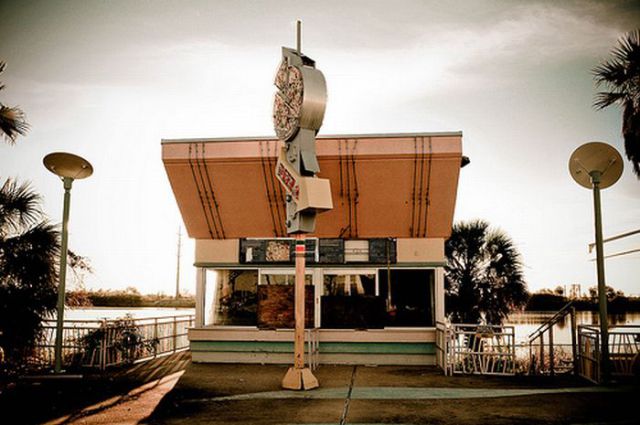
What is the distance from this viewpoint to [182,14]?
11.6 metres

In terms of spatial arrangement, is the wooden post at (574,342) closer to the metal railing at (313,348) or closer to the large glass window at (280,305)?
the metal railing at (313,348)

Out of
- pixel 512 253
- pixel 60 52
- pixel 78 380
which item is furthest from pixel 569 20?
pixel 78 380

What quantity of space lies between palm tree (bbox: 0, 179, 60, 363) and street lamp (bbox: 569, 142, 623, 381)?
10.2 meters

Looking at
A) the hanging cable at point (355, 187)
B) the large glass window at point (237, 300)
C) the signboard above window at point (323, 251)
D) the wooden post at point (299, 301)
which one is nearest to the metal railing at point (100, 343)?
the large glass window at point (237, 300)

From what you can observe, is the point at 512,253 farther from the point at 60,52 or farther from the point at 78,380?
the point at 60,52

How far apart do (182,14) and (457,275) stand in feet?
33.8

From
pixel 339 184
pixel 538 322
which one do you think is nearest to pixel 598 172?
pixel 339 184

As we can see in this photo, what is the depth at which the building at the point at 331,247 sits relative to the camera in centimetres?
1244

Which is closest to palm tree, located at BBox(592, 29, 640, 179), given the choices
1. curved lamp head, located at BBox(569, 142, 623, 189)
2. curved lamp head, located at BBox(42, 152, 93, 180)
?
curved lamp head, located at BBox(569, 142, 623, 189)

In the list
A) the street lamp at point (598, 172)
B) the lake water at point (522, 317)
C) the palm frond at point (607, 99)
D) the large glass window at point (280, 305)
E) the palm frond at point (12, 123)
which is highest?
the palm frond at point (607, 99)

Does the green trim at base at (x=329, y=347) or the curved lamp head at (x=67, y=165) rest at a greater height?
the curved lamp head at (x=67, y=165)

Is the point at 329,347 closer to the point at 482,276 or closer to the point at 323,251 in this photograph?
the point at 323,251

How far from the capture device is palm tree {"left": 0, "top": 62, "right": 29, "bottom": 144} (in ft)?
36.1

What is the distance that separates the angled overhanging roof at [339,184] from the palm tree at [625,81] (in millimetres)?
3234
